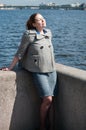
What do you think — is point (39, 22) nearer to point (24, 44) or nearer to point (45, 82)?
point (24, 44)

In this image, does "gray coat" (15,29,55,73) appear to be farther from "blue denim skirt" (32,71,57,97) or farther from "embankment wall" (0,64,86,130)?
"embankment wall" (0,64,86,130)

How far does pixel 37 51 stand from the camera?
5.00 meters

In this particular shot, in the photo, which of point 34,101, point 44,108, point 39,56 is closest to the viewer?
point 39,56

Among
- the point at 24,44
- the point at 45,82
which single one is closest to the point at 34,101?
the point at 45,82

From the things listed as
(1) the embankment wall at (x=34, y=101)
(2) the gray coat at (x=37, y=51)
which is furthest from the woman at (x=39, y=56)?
(1) the embankment wall at (x=34, y=101)

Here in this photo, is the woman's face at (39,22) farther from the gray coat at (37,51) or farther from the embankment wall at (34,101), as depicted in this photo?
the embankment wall at (34,101)

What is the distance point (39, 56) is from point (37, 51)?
6 cm

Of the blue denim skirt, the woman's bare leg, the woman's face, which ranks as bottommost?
the woman's bare leg

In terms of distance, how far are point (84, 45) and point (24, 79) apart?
956 inches

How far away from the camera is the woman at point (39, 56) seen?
16.4ft

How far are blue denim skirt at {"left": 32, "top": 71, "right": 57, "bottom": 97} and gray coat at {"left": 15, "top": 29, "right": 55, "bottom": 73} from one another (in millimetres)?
61

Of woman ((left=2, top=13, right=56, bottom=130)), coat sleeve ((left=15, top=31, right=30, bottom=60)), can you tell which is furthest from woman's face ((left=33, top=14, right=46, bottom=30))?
coat sleeve ((left=15, top=31, right=30, bottom=60))

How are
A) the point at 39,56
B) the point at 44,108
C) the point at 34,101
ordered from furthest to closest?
the point at 34,101, the point at 44,108, the point at 39,56

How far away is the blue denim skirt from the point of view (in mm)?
5031
